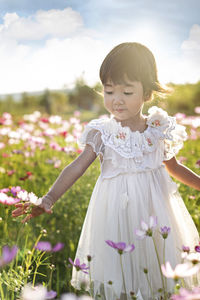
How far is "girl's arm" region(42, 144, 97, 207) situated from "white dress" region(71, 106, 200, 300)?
1.9 inches

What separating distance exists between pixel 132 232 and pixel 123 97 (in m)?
0.58

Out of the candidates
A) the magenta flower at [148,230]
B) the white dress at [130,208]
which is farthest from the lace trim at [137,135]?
the magenta flower at [148,230]

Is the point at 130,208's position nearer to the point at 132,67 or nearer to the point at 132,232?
the point at 132,232

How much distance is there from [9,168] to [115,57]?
1.97 m

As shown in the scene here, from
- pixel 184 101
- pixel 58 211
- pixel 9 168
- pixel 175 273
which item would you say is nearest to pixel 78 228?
pixel 58 211

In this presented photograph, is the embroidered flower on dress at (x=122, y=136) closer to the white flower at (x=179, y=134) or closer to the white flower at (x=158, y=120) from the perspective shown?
the white flower at (x=158, y=120)

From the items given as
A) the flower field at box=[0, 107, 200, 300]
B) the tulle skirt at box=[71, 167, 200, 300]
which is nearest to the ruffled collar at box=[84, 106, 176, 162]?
the tulle skirt at box=[71, 167, 200, 300]

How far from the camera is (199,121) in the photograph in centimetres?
318

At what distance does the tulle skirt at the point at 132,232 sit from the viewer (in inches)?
58.3

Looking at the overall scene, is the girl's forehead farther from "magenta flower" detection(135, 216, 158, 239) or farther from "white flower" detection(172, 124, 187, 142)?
"magenta flower" detection(135, 216, 158, 239)

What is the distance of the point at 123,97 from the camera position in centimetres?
147

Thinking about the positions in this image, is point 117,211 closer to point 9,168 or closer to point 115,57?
point 115,57

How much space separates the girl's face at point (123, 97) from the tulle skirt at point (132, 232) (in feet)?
0.92

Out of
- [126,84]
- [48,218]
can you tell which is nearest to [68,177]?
[126,84]
